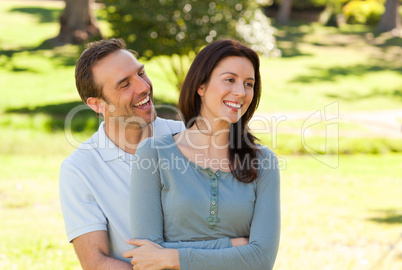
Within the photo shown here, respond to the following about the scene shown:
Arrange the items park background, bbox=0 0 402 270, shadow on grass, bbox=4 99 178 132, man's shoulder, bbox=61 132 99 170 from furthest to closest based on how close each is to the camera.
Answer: shadow on grass, bbox=4 99 178 132 → park background, bbox=0 0 402 270 → man's shoulder, bbox=61 132 99 170

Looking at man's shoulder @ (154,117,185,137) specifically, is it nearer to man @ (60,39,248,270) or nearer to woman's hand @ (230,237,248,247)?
man @ (60,39,248,270)

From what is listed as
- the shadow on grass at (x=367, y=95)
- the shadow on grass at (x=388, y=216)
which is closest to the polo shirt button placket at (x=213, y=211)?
the shadow on grass at (x=388, y=216)

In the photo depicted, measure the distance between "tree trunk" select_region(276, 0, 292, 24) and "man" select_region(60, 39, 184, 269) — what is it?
98.1 ft

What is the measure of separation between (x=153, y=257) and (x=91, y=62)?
1.14m

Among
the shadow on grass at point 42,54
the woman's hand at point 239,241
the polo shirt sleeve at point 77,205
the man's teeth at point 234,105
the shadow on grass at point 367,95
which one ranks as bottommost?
the shadow on grass at point 367,95

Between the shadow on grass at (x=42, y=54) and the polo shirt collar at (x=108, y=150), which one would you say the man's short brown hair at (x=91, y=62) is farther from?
the shadow on grass at (x=42, y=54)

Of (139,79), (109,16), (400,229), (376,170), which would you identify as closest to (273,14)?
(109,16)

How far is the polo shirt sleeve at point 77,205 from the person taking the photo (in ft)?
8.38

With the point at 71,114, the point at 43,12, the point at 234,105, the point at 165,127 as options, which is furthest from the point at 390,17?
the point at 234,105

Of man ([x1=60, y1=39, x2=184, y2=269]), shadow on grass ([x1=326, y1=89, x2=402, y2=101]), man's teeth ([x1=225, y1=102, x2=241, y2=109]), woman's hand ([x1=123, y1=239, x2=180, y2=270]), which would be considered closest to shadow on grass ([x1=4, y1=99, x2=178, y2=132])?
shadow on grass ([x1=326, y1=89, x2=402, y2=101])

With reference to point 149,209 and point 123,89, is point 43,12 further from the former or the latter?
point 149,209

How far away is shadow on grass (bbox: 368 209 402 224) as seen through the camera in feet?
24.4

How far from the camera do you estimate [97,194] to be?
264cm

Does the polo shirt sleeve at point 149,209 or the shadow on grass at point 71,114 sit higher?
the polo shirt sleeve at point 149,209
